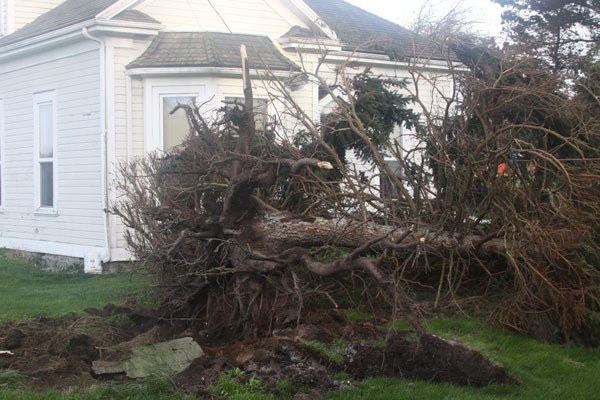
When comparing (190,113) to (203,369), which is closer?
(203,369)

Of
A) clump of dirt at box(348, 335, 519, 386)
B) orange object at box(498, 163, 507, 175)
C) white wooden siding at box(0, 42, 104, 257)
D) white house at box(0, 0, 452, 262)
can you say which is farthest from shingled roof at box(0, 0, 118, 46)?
clump of dirt at box(348, 335, 519, 386)

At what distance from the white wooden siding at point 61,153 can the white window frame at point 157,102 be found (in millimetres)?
825

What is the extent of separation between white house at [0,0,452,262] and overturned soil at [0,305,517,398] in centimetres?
503

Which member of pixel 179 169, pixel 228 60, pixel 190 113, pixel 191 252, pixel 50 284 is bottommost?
pixel 50 284

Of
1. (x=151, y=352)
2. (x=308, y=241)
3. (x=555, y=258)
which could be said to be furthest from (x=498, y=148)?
(x=151, y=352)

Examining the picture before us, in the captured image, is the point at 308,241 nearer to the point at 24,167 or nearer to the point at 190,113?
the point at 190,113

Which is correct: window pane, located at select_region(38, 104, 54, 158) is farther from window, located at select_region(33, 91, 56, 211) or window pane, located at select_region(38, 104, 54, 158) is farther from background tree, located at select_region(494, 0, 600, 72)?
background tree, located at select_region(494, 0, 600, 72)

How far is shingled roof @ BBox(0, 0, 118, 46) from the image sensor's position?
12.7 metres

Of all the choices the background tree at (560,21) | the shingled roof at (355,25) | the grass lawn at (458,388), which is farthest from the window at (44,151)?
the background tree at (560,21)

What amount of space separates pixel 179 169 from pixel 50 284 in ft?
14.3

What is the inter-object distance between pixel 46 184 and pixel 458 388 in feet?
34.2

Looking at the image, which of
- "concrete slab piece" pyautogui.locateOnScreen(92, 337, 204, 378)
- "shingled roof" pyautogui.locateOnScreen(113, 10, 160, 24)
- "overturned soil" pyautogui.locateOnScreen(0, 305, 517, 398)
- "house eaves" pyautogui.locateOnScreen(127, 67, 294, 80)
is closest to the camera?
"overturned soil" pyautogui.locateOnScreen(0, 305, 517, 398)

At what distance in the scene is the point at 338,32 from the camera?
51.5 feet

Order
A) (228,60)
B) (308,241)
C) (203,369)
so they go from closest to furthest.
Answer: (203,369)
(308,241)
(228,60)
